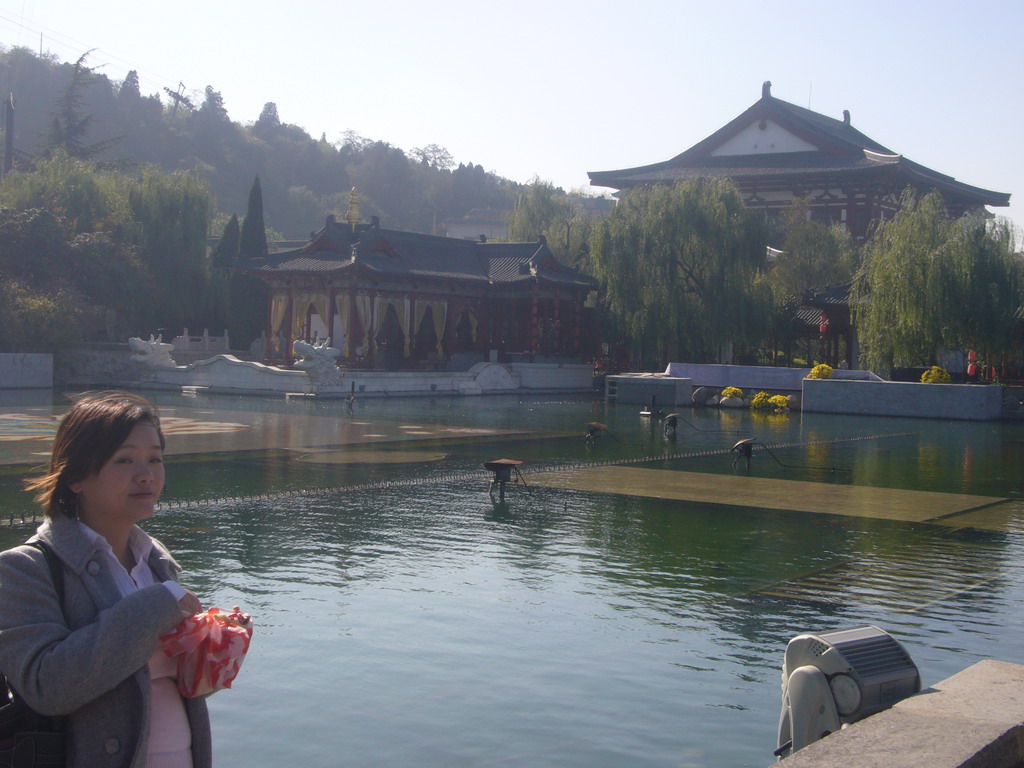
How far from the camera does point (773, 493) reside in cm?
1419

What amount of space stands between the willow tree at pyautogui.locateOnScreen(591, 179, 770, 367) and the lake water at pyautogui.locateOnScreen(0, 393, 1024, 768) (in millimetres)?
21332

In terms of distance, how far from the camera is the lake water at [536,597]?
555 centimetres

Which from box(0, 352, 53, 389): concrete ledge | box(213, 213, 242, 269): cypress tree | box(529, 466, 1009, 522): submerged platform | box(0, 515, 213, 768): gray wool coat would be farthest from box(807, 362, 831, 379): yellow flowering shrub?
box(0, 515, 213, 768): gray wool coat

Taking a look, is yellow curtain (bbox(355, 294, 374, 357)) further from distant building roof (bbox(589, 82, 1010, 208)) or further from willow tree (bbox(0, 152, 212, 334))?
distant building roof (bbox(589, 82, 1010, 208))

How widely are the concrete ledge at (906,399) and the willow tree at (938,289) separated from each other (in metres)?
1.70

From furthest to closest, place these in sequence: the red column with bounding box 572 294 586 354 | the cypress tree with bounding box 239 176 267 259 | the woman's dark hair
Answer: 1. the cypress tree with bounding box 239 176 267 259
2. the red column with bounding box 572 294 586 354
3. the woman's dark hair

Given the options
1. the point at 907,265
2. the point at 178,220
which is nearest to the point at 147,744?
the point at 907,265

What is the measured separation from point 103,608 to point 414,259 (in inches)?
1586

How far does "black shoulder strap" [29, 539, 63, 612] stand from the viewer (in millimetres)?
2639

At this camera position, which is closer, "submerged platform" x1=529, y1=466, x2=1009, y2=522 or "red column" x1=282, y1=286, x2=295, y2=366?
"submerged platform" x1=529, y1=466, x2=1009, y2=522

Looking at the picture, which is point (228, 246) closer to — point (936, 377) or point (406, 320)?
point (406, 320)

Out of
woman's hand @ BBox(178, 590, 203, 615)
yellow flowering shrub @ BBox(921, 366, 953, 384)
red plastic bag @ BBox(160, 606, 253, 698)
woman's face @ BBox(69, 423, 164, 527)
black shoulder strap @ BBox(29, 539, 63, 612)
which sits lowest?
red plastic bag @ BBox(160, 606, 253, 698)

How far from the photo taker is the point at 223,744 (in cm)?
530

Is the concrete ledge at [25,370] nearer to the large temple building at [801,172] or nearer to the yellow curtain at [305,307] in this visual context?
the yellow curtain at [305,307]
